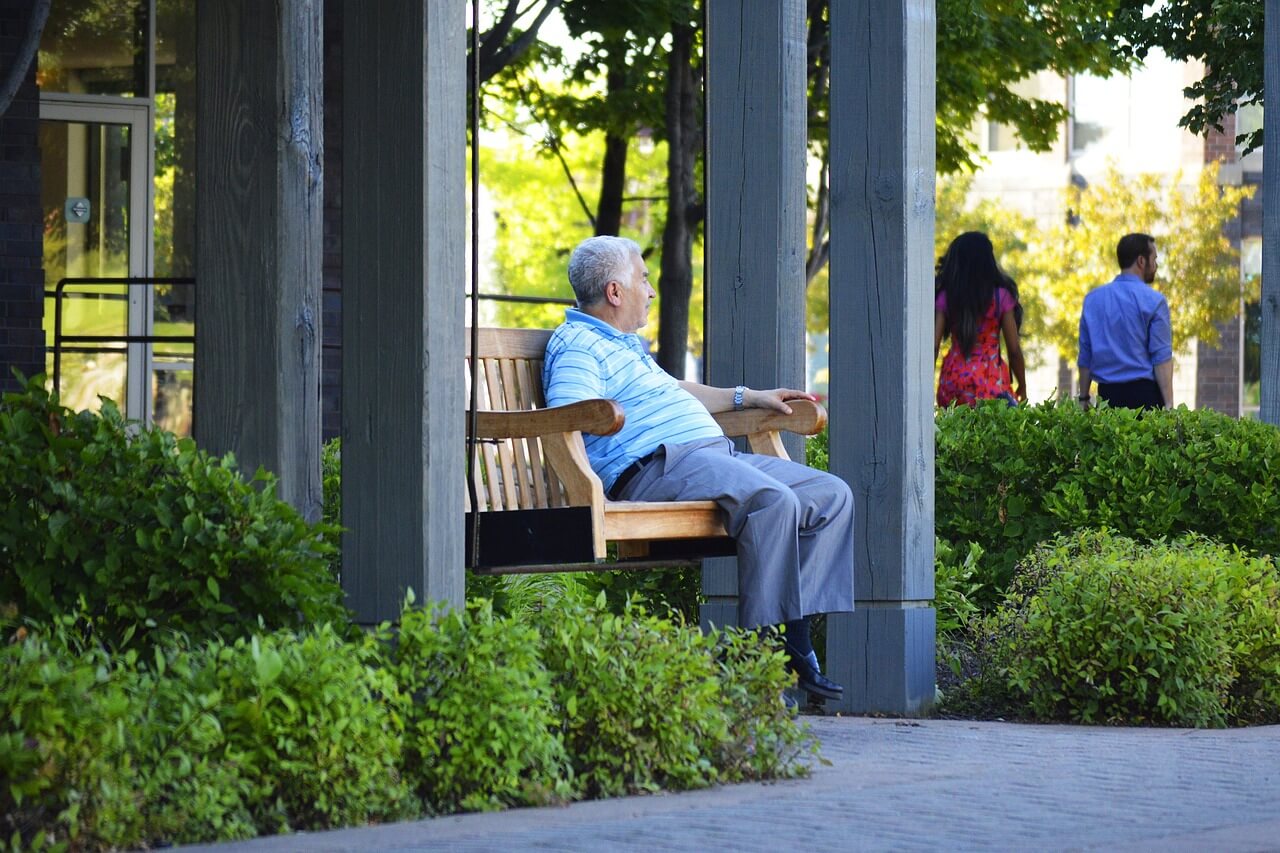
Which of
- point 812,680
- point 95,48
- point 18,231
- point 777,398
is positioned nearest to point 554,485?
point 777,398

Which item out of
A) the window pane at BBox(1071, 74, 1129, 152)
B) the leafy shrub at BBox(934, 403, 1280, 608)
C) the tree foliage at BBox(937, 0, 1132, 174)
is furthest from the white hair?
the window pane at BBox(1071, 74, 1129, 152)

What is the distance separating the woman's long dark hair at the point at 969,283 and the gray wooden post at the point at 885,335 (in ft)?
11.8

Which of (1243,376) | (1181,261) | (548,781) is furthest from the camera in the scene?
(1243,376)

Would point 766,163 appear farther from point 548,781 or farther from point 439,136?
point 548,781

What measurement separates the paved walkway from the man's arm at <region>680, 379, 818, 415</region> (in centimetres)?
116

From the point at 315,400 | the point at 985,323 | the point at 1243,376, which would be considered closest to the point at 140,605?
the point at 315,400

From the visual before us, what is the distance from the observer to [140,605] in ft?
15.4

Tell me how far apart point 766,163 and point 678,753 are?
2595 millimetres

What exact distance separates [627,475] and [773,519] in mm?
602

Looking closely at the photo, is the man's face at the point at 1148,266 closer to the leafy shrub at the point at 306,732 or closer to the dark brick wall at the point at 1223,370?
the leafy shrub at the point at 306,732

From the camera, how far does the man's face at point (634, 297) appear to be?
662 centimetres

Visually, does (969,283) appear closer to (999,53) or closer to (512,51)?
(512,51)

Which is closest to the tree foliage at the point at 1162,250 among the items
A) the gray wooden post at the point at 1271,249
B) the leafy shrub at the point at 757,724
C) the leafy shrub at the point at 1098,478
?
the gray wooden post at the point at 1271,249

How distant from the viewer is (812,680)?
617 cm
